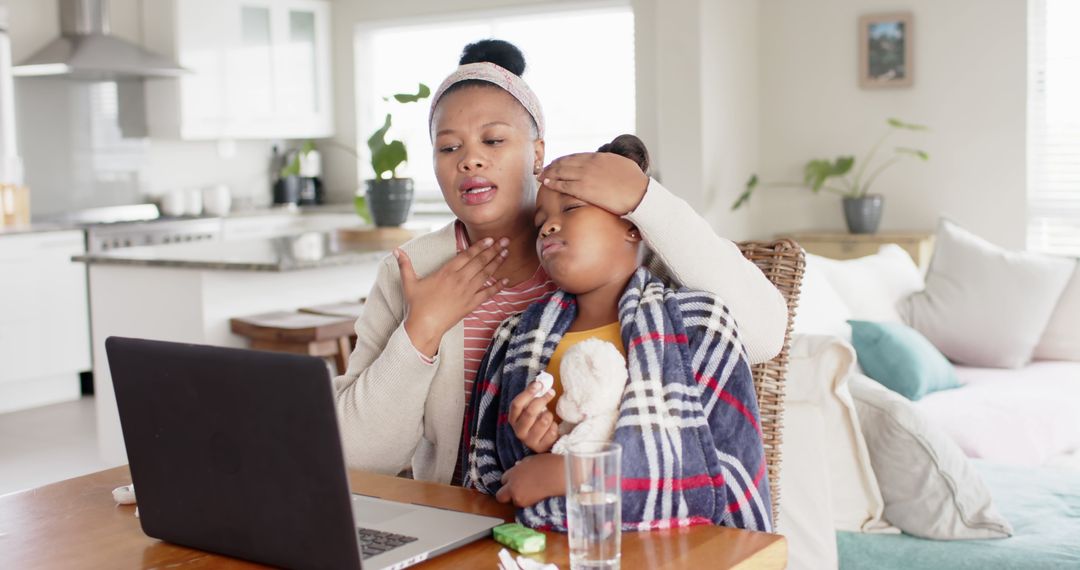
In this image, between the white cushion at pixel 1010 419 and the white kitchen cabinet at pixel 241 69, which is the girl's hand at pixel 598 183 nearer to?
the white cushion at pixel 1010 419

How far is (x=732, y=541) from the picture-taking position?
120 cm

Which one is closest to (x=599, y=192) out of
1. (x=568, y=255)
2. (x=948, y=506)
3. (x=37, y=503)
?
(x=568, y=255)

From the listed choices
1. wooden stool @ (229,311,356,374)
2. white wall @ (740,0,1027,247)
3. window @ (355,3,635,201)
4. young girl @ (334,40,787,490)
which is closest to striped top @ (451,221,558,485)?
young girl @ (334,40,787,490)

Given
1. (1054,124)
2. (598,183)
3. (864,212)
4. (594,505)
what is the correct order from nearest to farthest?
(594,505) → (598,183) → (1054,124) → (864,212)

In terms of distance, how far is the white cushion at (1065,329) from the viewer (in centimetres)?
421

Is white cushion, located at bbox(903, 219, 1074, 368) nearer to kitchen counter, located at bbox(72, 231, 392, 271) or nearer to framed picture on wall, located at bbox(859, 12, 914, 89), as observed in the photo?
kitchen counter, located at bbox(72, 231, 392, 271)

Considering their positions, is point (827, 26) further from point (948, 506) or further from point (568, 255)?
point (568, 255)

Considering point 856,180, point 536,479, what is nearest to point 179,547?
point 536,479

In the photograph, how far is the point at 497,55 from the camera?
1.78 meters

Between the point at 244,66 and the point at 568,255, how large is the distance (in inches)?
241

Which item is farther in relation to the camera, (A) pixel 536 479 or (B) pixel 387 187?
(B) pixel 387 187

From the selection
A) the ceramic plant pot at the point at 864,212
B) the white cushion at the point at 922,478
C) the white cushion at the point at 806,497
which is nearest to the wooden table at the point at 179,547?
the white cushion at the point at 806,497

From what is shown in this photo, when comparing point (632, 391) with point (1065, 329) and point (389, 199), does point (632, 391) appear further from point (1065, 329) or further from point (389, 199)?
point (1065, 329)

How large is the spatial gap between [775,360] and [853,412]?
0.81 m
